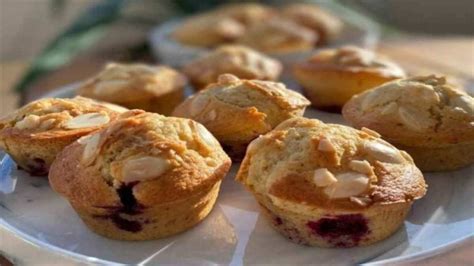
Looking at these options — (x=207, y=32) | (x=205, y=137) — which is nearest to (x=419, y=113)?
(x=205, y=137)

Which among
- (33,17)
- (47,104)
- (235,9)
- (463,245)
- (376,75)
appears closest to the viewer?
(463,245)

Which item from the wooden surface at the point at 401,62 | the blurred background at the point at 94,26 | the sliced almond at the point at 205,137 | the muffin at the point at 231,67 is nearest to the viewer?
the sliced almond at the point at 205,137

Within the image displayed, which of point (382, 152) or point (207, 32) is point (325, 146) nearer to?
point (382, 152)

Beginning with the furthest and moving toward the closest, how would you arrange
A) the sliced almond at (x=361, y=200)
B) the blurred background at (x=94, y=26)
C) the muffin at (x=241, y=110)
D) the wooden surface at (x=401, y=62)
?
the blurred background at (x=94, y=26) < the wooden surface at (x=401, y=62) < the muffin at (x=241, y=110) < the sliced almond at (x=361, y=200)

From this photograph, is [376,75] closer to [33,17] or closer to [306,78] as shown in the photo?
[306,78]

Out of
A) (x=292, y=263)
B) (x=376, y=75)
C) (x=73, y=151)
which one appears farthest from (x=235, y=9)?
(x=292, y=263)

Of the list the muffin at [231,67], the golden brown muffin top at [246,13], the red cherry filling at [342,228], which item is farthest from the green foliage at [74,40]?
the red cherry filling at [342,228]

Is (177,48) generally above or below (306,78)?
below

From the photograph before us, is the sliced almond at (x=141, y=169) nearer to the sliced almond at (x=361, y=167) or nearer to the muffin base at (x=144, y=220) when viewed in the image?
the muffin base at (x=144, y=220)
